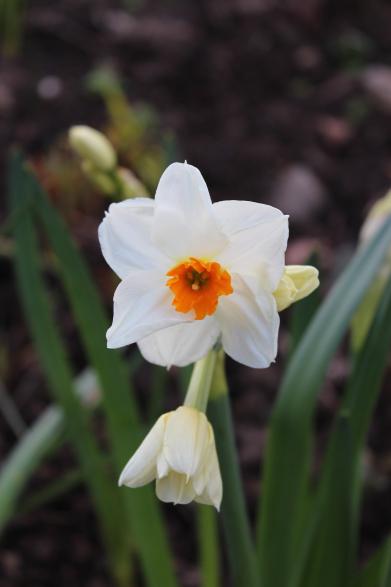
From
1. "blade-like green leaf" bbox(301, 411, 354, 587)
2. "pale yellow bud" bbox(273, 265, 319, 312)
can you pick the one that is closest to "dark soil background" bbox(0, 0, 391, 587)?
"blade-like green leaf" bbox(301, 411, 354, 587)

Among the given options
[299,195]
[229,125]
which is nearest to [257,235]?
[299,195]

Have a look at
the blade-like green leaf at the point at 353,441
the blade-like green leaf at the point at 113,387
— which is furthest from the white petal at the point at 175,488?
the blade-like green leaf at the point at 113,387

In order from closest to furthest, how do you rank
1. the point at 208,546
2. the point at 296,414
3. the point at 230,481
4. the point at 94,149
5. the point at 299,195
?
the point at 230,481 < the point at 296,414 < the point at 94,149 < the point at 208,546 < the point at 299,195

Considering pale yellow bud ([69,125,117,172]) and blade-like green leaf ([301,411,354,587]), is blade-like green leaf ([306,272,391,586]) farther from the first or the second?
pale yellow bud ([69,125,117,172])

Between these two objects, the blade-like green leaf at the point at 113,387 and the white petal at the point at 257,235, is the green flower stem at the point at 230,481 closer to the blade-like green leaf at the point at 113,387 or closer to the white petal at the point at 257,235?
the white petal at the point at 257,235

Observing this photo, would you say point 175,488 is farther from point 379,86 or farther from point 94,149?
point 379,86

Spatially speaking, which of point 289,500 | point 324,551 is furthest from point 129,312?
point 324,551
